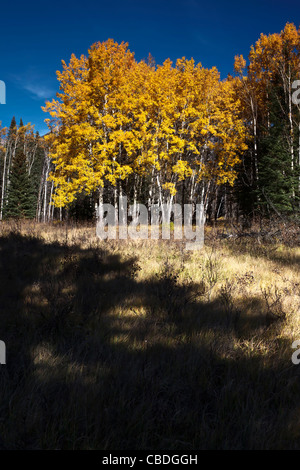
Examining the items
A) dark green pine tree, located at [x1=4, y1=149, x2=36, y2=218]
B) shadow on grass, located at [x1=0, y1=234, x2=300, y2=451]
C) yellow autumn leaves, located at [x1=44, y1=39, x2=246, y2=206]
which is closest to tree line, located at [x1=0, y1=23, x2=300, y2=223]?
yellow autumn leaves, located at [x1=44, y1=39, x2=246, y2=206]

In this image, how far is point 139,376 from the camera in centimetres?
232

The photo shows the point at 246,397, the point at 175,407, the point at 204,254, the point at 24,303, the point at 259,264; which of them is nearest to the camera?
the point at 175,407

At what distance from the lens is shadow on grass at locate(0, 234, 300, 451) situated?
1.80 meters

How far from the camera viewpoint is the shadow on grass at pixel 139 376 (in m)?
1.80

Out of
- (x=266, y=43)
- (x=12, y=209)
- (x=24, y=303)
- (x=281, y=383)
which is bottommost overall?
(x=281, y=383)

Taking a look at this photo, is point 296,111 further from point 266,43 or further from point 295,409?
point 295,409

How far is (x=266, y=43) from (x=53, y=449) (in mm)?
25694

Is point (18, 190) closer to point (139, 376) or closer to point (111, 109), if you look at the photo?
point (111, 109)

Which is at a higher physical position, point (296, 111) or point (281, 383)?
point (296, 111)

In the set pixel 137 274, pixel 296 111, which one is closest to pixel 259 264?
pixel 137 274

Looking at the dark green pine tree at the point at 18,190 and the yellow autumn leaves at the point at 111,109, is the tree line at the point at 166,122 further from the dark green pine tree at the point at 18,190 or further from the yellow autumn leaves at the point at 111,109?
the dark green pine tree at the point at 18,190

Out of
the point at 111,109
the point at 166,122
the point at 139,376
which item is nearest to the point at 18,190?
the point at 111,109

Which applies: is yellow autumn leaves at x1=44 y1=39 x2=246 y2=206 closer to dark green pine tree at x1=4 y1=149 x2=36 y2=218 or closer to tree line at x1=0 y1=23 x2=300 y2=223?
tree line at x1=0 y1=23 x2=300 y2=223

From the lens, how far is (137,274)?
5555 millimetres
